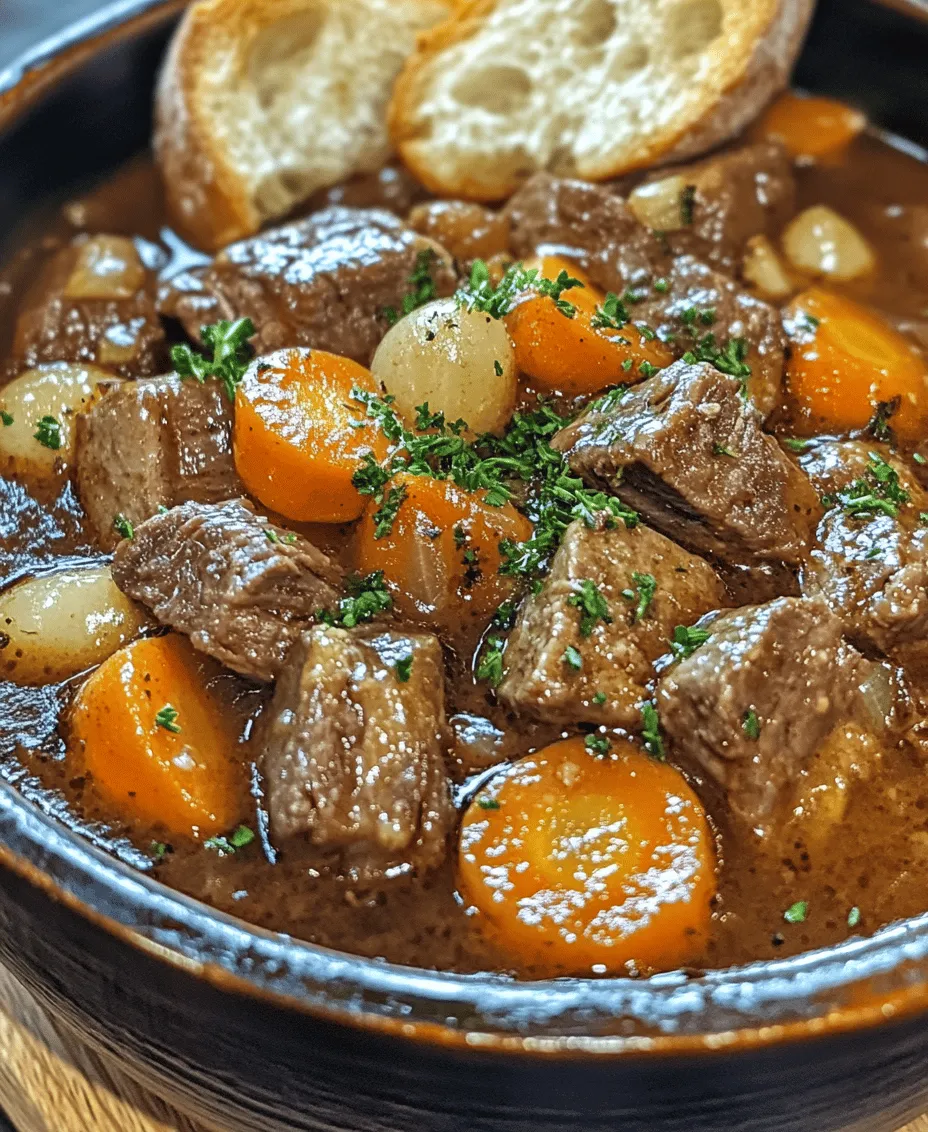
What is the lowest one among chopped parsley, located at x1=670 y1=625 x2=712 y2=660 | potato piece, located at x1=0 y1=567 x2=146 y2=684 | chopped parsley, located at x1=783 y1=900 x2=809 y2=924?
chopped parsley, located at x1=783 y1=900 x2=809 y2=924

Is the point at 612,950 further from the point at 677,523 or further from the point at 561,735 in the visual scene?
the point at 677,523

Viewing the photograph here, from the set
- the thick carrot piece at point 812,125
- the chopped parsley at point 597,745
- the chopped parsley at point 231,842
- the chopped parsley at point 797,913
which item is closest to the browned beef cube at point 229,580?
the chopped parsley at point 231,842

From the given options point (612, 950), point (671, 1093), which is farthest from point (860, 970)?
point (612, 950)

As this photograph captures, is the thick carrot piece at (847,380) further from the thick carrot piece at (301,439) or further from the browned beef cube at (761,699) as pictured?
the thick carrot piece at (301,439)

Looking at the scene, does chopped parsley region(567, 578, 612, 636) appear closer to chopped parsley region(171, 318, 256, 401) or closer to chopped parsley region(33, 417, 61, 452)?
chopped parsley region(171, 318, 256, 401)

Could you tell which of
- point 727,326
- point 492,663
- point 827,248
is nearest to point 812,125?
point 827,248

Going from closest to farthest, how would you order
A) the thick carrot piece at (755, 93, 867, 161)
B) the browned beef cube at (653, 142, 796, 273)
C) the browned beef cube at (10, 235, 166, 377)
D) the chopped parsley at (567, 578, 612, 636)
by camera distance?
1. the chopped parsley at (567, 578, 612, 636)
2. the browned beef cube at (10, 235, 166, 377)
3. the browned beef cube at (653, 142, 796, 273)
4. the thick carrot piece at (755, 93, 867, 161)

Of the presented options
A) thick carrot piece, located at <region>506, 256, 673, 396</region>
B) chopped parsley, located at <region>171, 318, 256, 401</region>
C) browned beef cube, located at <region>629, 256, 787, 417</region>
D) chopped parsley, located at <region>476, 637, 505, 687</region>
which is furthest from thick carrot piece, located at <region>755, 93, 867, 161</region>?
chopped parsley, located at <region>476, 637, 505, 687</region>
